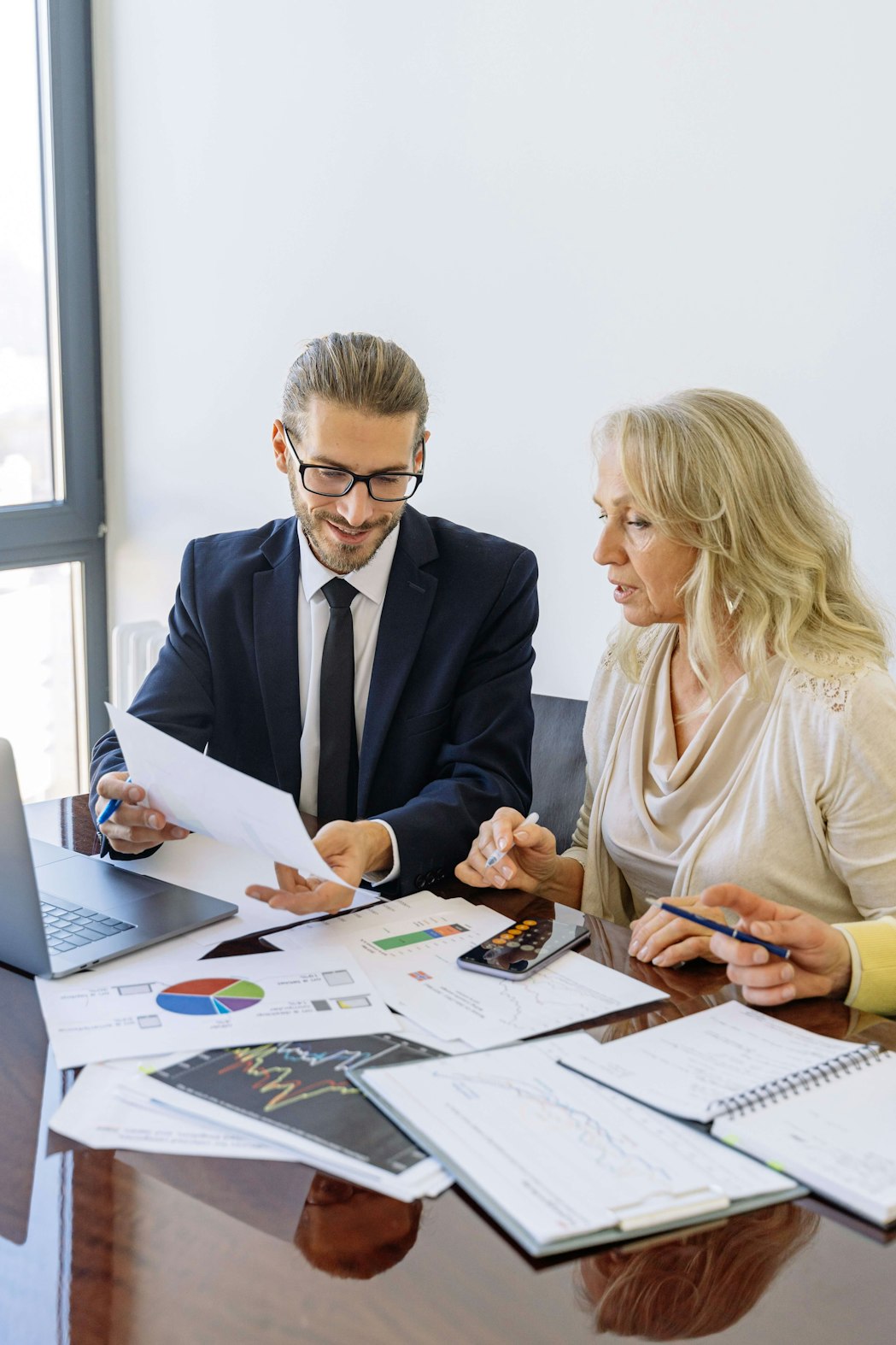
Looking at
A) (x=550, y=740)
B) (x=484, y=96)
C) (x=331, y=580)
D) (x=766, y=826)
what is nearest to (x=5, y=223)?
(x=484, y=96)

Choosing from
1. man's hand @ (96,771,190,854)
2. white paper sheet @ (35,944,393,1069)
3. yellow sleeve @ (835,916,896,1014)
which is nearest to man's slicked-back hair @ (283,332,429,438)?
man's hand @ (96,771,190,854)

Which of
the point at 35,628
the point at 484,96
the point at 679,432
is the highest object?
the point at 484,96

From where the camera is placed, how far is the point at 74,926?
1.48 m

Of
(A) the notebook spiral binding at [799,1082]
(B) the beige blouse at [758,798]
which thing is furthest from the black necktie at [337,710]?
(A) the notebook spiral binding at [799,1082]

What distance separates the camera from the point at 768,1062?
1.17 metres

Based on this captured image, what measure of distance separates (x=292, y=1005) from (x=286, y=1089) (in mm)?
165

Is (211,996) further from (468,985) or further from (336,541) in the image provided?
(336,541)

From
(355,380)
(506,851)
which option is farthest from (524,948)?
Result: (355,380)

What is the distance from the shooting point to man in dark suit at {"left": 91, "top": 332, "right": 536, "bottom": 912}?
1964 millimetres

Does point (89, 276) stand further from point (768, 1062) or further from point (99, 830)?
point (768, 1062)

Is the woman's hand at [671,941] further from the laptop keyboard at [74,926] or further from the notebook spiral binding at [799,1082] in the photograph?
the laptop keyboard at [74,926]

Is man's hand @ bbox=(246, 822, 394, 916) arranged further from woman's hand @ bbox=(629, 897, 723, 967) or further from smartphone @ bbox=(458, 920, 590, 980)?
woman's hand @ bbox=(629, 897, 723, 967)

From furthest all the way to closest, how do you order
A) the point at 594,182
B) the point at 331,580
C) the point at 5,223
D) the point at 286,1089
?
the point at 5,223, the point at 594,182, the point at 331,580, the point at 286,1089

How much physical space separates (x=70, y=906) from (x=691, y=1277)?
927 mm
